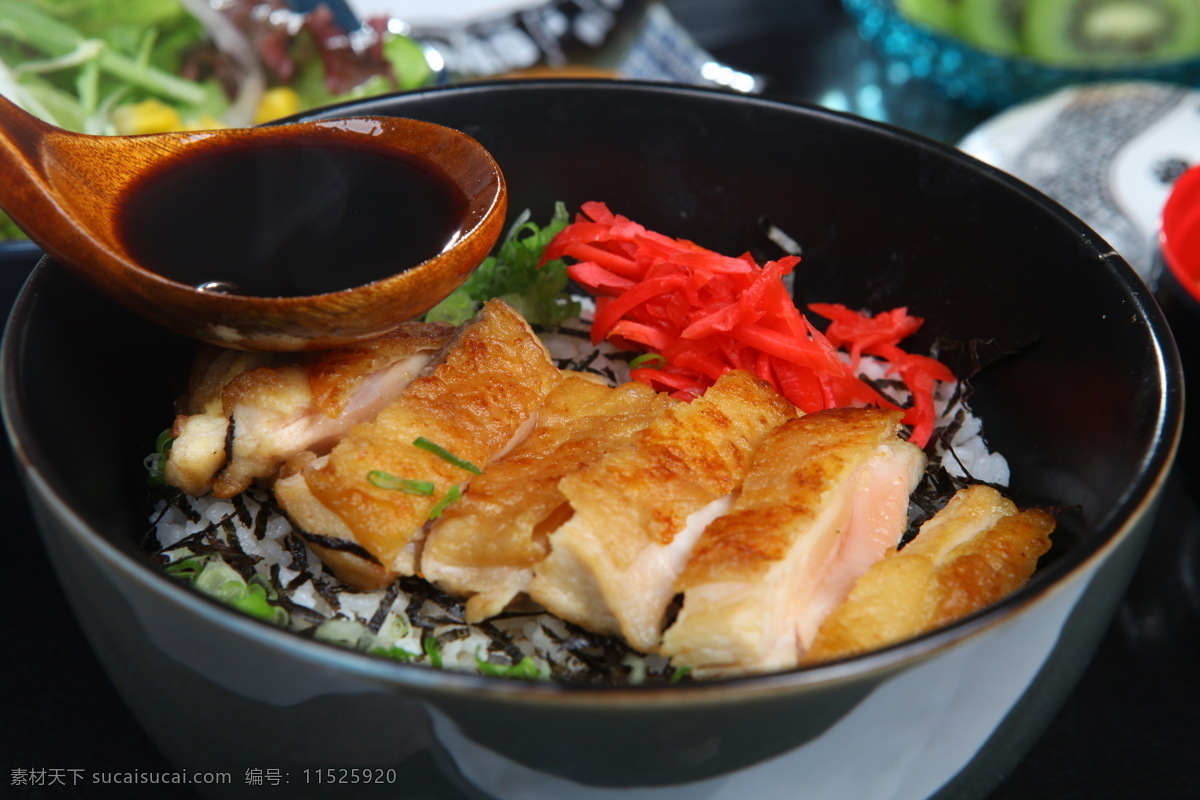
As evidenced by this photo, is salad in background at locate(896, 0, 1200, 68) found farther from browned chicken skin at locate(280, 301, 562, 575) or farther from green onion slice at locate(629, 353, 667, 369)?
browned chicken skin at locate(280, 301, 562, 575)

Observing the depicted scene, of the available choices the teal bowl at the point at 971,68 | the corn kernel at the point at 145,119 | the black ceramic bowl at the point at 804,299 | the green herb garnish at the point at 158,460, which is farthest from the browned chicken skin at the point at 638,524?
the teal bowl at the point at 971,68

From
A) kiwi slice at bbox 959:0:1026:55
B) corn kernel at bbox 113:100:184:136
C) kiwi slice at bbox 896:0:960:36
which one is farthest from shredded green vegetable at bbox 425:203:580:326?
kiwi slice at bbox 959:0:1026:55

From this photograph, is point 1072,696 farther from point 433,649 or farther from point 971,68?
point 971,68

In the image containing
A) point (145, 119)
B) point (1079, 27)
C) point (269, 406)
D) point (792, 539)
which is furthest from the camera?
point (1079, 27)

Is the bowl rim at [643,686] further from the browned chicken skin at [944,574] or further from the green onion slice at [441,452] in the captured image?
the green onion slice at [441,452]

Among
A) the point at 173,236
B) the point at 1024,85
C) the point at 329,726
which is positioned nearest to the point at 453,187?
the point at 173,236

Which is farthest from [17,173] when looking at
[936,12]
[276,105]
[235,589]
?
[936,12]

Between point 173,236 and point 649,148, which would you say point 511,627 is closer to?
point 173,236
